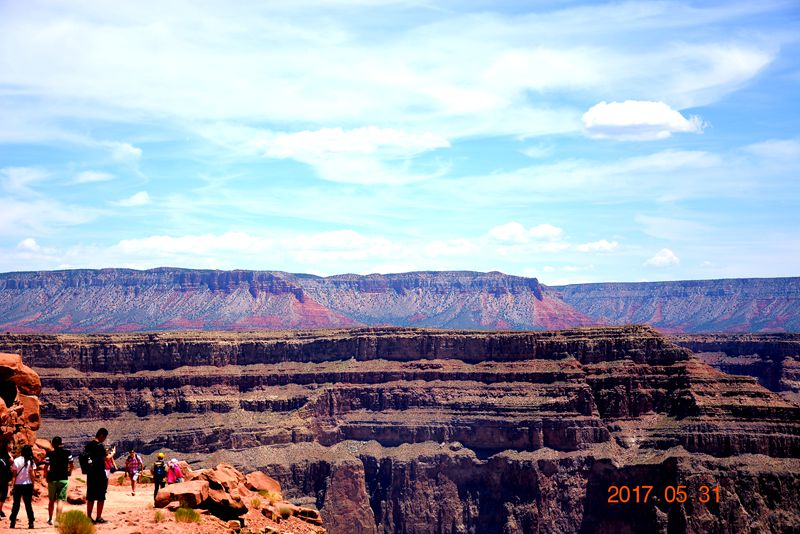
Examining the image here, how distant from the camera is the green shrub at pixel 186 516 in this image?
34.1 metres

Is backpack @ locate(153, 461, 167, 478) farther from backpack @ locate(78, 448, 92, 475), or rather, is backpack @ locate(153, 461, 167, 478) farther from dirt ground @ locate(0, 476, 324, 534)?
backpack @ locate(78, 448, 92, 475)

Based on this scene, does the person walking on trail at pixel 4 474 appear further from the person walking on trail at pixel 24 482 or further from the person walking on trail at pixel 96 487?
the person walking on trail at pixel 96 487

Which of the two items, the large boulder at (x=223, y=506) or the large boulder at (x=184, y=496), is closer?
the large boulder at (x=184, y=496)

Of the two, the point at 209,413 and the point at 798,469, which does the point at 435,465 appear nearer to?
the point at 209,413

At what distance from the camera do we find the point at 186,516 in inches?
1346

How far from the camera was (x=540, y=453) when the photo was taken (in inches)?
5315

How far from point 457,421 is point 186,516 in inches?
4355

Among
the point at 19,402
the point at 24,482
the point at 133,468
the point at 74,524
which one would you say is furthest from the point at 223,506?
the point at 133,468

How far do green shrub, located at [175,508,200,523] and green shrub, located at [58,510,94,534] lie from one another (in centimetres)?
237

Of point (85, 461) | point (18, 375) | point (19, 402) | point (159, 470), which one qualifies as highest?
point (18, 375)

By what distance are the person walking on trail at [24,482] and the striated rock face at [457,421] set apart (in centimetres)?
9117

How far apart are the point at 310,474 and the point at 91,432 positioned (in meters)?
23.8

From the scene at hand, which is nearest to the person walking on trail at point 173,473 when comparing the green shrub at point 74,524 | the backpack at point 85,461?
the backpack at point 85,461

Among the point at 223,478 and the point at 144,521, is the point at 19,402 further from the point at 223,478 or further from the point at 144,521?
the point at 144,521
